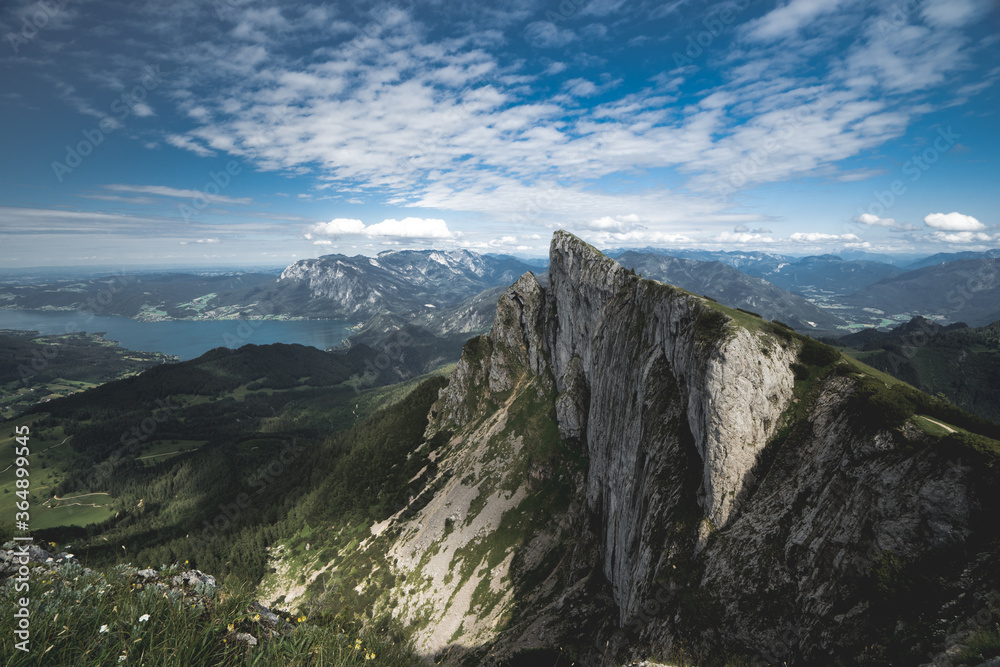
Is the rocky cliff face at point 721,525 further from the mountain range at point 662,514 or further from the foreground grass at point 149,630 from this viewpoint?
the foreground grass at point 149,630

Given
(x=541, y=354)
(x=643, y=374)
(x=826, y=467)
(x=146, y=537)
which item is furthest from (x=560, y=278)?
(x=146, y=537)

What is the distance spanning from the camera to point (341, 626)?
11.1 metres

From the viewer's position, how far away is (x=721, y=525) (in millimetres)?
28391

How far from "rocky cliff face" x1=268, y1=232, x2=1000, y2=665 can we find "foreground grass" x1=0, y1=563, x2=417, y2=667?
Answer: 19.5 m

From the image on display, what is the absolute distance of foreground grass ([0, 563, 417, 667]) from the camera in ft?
20.6

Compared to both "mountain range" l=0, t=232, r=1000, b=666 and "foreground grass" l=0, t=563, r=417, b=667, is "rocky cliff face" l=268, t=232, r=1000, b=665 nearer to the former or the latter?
"mountain range" l=0, t=232, r=1000, b=666

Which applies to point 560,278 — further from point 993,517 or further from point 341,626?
point 341,626

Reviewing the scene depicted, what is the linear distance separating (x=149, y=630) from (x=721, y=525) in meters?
33.0

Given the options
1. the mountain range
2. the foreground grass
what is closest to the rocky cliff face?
the mountain range

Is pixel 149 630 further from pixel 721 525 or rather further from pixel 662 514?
pixel 662 514

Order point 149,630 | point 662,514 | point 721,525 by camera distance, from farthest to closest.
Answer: point 662,514, point 721,525, point 149,630

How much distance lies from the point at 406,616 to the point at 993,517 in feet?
255

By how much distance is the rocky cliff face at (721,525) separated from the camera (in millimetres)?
18016

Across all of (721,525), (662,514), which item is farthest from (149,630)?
(662,514)
